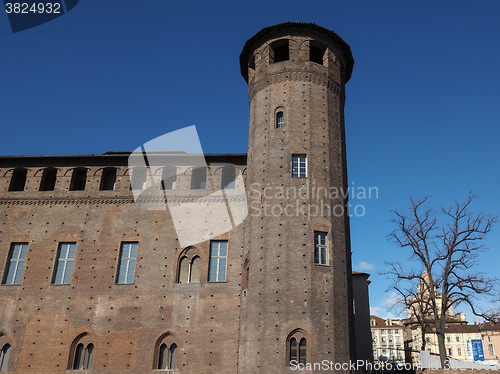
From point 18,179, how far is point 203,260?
11.0 meters

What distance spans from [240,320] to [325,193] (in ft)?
19.6

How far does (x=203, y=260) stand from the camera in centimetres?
1894

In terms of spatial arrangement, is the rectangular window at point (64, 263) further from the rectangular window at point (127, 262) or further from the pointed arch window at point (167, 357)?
the pointed arch window at point (167, 357)

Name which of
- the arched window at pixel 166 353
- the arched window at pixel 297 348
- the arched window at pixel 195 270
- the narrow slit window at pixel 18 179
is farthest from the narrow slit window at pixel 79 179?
the arched window at pixel 297 348

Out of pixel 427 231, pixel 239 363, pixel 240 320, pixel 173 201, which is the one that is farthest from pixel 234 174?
pixel 427 231

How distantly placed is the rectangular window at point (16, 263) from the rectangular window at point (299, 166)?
12936 mm

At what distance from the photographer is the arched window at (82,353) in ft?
58.1

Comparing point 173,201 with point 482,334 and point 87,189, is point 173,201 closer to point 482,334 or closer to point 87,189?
point 87,189

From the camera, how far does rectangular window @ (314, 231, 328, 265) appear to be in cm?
1605

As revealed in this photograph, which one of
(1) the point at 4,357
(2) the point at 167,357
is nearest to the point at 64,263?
(1) the point at 4,357

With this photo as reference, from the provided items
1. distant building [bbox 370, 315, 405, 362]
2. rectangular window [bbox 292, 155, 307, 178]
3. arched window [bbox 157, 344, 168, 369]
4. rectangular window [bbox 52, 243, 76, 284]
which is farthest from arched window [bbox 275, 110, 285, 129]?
distant building [bbox 370, 315, 405, 362]

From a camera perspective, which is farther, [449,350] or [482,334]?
[449,350]

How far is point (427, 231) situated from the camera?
21.5 metres

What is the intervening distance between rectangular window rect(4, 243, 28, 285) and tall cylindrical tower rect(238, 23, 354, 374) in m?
10.5
